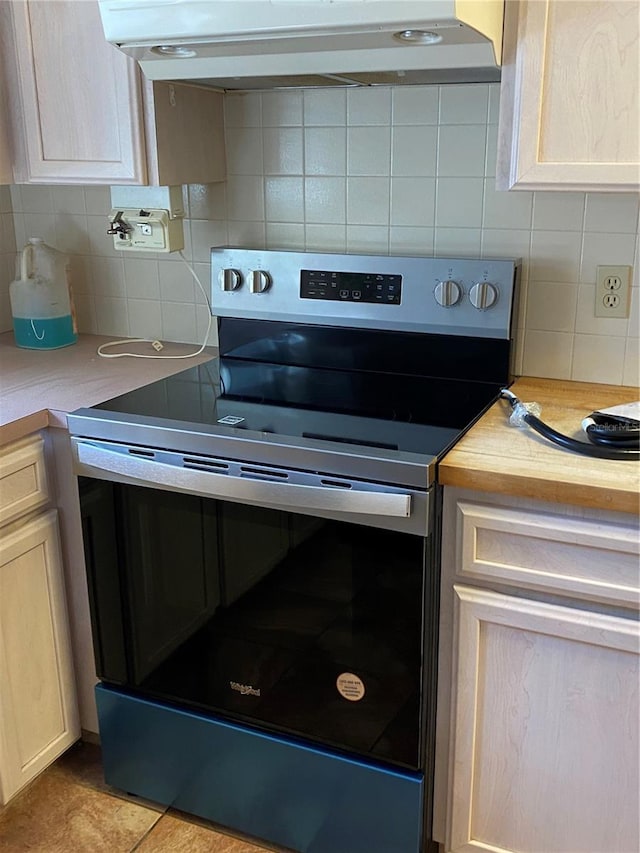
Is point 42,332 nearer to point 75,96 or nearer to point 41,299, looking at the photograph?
point 41,299

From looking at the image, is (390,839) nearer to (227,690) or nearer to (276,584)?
(227,690)

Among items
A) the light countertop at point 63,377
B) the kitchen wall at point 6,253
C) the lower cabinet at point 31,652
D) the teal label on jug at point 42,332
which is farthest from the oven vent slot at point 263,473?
the kitchen wall at point 6,253

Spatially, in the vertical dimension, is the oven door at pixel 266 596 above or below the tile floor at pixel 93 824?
above

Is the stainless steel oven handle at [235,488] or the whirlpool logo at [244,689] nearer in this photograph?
the stainless steel oven handle at [235,488]

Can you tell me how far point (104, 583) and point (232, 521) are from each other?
34cm

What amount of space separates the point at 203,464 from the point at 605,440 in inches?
26.5

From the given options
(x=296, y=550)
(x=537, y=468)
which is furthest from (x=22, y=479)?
(x=537, y=468)

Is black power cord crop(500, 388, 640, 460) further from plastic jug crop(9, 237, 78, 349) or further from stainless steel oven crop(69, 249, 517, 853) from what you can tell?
plastic jug crop(9, 237, 78, 349)

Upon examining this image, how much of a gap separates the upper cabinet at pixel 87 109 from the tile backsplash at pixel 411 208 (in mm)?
181

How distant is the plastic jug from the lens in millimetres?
2096

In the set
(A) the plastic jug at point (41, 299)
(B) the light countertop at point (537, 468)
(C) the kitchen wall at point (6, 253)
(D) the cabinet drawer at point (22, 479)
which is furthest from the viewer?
(C) the kitchen wall at point (6, 253)

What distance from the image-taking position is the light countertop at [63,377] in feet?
5.39

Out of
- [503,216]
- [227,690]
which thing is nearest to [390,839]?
[227,690]

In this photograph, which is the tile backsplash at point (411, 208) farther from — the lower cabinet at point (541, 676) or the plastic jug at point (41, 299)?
the lower cabinet at point (541, 676)
